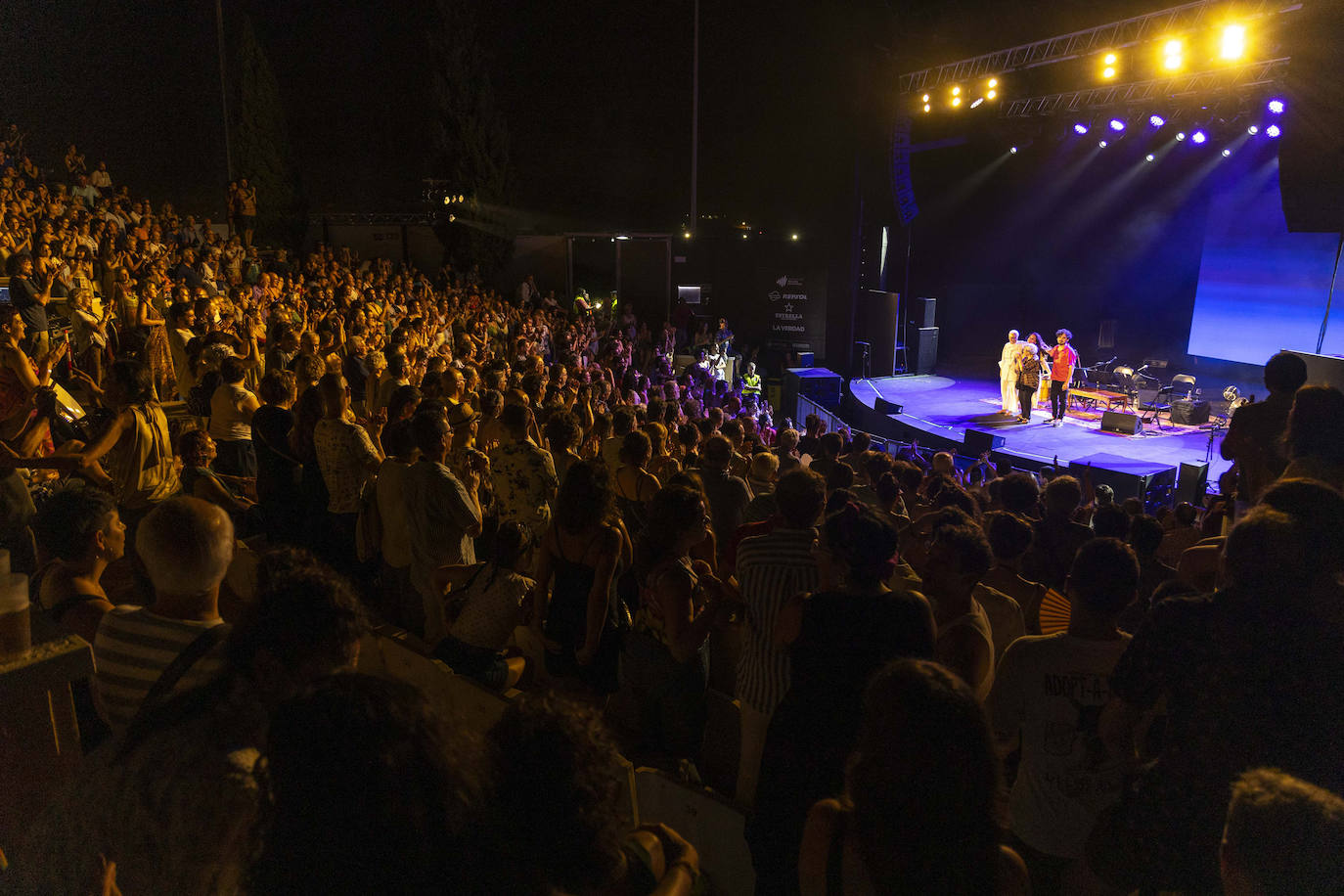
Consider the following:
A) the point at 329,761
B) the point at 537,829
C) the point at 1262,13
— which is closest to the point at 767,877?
the point at 537,829

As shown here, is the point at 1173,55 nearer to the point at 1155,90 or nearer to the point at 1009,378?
the point at 1155,90

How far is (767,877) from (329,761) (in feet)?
4.75

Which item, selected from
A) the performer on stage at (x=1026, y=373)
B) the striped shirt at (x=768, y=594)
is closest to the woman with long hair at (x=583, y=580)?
the striped shirt at (x=768, y=594)

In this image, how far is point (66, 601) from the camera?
249 cm

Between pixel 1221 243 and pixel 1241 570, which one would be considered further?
pixel 1221 243


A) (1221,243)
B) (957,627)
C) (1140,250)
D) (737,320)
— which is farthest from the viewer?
(737,320)

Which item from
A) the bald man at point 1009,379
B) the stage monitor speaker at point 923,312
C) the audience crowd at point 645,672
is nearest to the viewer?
the audience crowd at point 645,672

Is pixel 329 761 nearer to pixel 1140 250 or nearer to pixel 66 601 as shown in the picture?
pixel 66 601

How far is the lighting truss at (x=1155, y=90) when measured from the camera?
11109 millimetres

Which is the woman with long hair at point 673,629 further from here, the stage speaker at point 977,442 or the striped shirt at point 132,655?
the stage speaker at point 977,442

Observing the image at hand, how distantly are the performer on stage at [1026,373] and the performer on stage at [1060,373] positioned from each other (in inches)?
12.0

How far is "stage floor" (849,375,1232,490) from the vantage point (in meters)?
12.8

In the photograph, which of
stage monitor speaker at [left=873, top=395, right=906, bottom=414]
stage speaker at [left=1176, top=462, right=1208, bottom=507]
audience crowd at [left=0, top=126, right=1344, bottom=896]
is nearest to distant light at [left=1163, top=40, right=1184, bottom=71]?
stage speaker at [left=1176, top=462, right=1208, bottom=507]

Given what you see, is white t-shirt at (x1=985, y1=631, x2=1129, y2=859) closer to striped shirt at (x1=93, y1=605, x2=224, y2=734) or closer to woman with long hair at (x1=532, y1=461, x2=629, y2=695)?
woman with long hair at (x1=532, y1=461, x2=629, y2=695)
